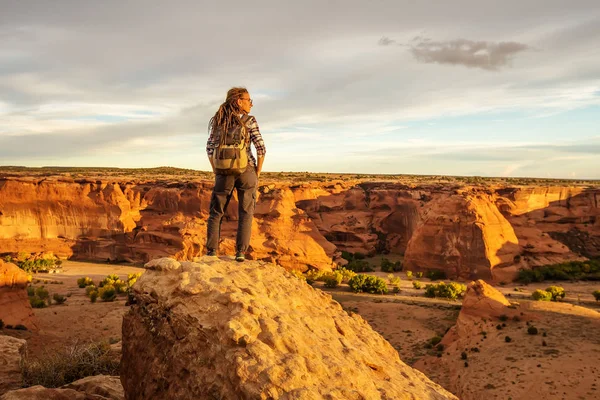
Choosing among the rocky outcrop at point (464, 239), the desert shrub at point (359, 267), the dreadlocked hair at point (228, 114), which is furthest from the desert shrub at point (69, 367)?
the desert shrub at point (359, 267)

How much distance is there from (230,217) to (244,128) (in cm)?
3477

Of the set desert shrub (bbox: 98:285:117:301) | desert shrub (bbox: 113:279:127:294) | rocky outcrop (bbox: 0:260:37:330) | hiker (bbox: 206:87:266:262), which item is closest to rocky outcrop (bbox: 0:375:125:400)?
hiker (bbox: 206:87:266:262)

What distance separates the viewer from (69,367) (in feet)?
23.4

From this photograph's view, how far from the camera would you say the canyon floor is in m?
14.6

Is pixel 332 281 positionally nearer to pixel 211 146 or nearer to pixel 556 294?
pixel 556 294

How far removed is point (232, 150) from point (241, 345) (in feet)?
8.88

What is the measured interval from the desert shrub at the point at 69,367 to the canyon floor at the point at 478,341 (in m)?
3.91

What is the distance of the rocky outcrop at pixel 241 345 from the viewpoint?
3523 mm

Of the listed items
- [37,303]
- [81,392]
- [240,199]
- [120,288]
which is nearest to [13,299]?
[37,303]

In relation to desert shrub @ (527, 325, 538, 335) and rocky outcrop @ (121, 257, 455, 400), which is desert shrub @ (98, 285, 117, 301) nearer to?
desert shrub @ (527, 325, 538, 335)

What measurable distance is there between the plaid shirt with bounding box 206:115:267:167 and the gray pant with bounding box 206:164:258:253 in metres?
0.18

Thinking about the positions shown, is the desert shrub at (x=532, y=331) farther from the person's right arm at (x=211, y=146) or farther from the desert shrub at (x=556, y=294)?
the person's right arm at (x=211, y=146)

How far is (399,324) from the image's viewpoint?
21.9 metres

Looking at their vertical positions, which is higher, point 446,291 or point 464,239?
point 464,239
